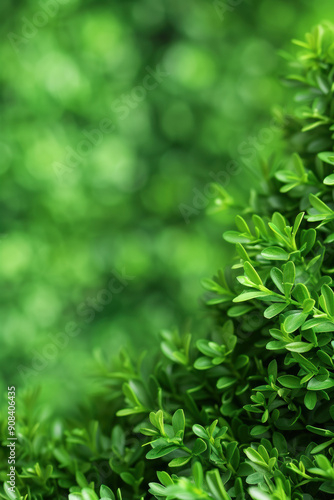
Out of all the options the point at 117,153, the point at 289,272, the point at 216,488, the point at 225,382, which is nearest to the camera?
the point at 216,488

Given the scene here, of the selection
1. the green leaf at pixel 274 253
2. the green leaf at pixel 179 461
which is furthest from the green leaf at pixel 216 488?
the green leaf at pixel 274 253

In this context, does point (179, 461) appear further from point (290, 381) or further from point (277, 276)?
point (277, 276)

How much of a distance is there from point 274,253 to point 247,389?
0.27 metres

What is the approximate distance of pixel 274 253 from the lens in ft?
2.81

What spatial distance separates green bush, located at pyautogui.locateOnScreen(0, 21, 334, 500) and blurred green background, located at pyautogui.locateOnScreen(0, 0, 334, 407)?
1330 millimetres

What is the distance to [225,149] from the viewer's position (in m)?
2.68

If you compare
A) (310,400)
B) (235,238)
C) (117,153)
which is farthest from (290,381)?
(117,153)

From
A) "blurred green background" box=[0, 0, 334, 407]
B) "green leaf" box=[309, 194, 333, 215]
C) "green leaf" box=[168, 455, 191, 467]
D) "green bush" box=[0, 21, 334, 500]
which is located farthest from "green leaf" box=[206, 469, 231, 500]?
"blurred green background" box=[0, 0, 334, 407]

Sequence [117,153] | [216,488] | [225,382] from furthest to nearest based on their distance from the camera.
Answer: [117,153]
[225,382]
[216,488]

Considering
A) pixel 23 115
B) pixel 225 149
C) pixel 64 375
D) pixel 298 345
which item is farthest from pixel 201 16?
pixel 298 345

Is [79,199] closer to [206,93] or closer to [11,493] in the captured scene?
Result: [206,93]

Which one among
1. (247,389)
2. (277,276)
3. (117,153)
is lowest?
(117,153)

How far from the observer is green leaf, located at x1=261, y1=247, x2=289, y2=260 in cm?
85

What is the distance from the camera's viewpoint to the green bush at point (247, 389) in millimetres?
797
